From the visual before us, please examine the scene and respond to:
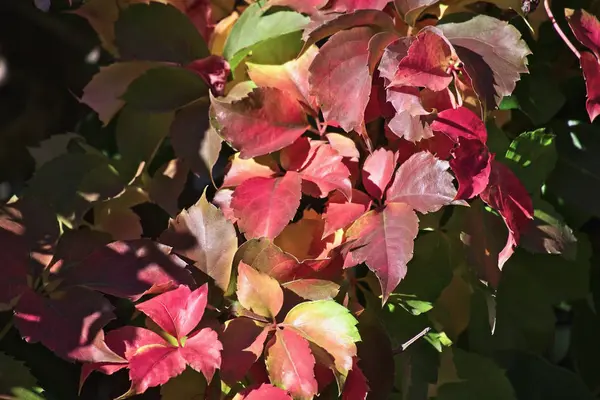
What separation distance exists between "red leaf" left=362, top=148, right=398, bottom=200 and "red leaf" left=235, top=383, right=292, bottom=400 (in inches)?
8.5

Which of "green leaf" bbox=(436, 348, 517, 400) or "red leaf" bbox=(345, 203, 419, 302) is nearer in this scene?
"red leaf" bbox=(345, 203, 419, 302)

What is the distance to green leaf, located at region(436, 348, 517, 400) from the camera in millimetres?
785

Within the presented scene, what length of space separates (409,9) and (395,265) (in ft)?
0.87

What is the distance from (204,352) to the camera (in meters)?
0.58

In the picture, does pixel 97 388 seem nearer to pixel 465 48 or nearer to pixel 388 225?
pixel 388 225

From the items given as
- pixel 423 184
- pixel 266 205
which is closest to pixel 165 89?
pixel 266 205

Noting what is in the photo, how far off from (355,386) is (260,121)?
271 millimetres

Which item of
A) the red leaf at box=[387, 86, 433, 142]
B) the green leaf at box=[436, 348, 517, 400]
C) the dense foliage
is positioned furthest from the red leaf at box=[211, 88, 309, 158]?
A: the green leaf at box=[436, 348, 517, 400]

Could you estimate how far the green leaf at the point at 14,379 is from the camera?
24.4 inches

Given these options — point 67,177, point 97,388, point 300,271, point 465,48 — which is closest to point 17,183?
point 67,177

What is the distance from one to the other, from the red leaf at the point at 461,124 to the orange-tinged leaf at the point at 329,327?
198 millimetres

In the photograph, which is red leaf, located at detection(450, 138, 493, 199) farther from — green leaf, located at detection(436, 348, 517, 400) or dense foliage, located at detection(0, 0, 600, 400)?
green leaf, located at detection(436, 348, 517, 400)

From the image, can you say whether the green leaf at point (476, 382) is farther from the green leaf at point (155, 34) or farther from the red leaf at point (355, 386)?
the green leaf at point (155, 34)

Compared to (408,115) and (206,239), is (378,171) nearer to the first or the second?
(408,115)
